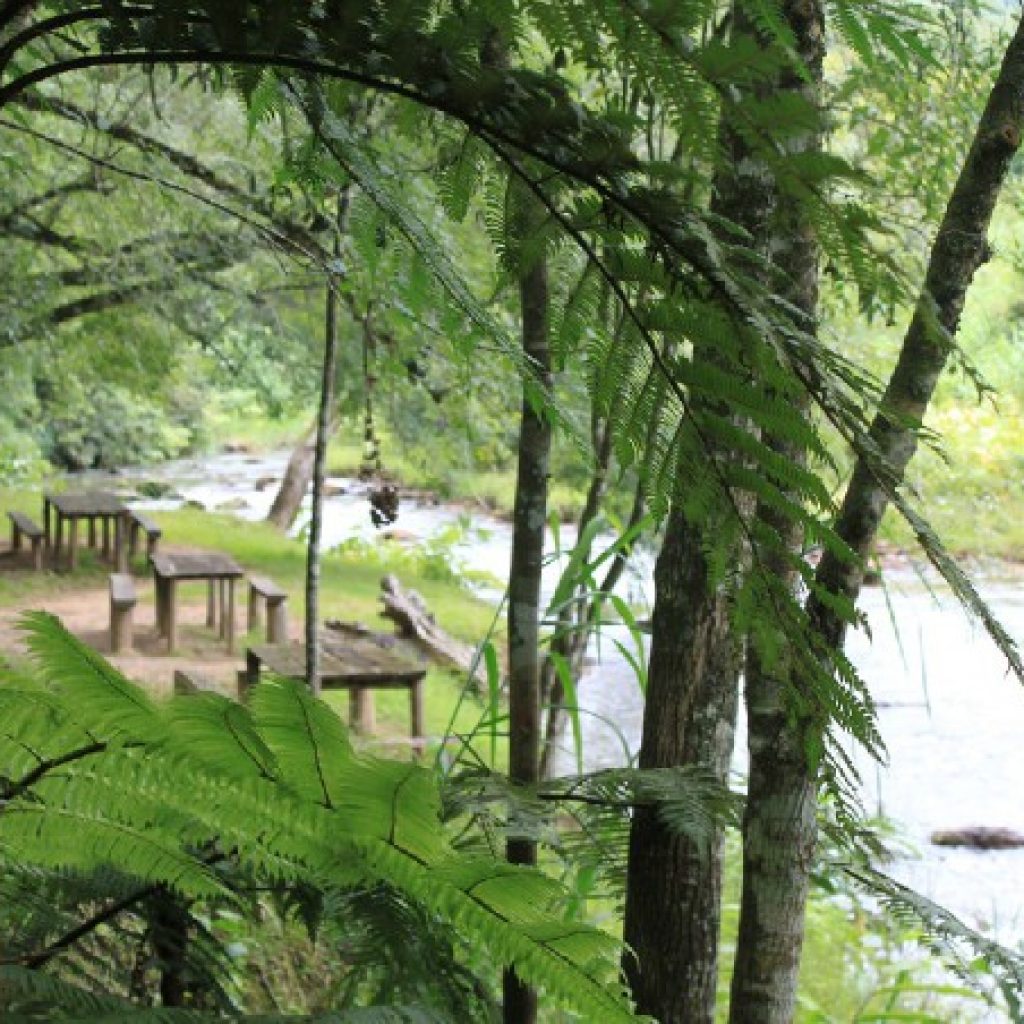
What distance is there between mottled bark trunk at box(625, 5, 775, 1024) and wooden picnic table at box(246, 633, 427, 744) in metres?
4.27

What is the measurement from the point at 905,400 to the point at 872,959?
3.43m

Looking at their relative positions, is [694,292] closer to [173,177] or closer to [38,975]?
[38,975]

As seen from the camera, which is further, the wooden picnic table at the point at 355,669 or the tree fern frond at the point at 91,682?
the wooden picnic table at the point at 355,669

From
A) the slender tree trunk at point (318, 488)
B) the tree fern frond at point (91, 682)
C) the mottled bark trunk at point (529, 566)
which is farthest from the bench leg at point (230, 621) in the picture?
the tree fern frond at point (91, 682)

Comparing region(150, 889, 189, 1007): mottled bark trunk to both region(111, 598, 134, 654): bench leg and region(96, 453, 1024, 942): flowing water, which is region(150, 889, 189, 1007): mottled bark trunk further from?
region(111, 598, 134, 654): bench leg

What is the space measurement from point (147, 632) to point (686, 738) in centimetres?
767

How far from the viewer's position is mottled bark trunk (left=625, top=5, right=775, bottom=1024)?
75.5 inches

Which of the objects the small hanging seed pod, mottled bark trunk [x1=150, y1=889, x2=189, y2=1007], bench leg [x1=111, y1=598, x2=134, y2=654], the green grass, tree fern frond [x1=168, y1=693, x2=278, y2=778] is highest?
tree fern frond [x1=168, y1=693, x2=278, y2=778]

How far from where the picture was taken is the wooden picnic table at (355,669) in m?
6.49

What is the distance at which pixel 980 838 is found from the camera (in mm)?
6797

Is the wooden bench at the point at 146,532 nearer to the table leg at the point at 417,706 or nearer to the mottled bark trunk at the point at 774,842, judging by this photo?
the table leg at the point at 417,706

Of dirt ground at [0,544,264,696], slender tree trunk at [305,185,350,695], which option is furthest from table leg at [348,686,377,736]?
slender tree trunk at [305,185,350,695]

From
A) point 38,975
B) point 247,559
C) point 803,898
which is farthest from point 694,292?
point 247,559

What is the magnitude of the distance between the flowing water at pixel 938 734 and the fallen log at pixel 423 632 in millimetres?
872
